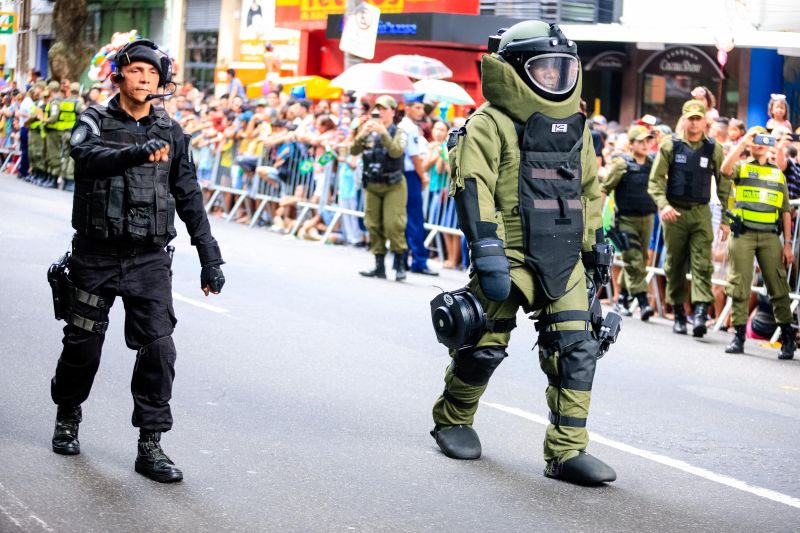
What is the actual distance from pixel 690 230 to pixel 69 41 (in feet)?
96.3

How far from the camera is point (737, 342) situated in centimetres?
1169

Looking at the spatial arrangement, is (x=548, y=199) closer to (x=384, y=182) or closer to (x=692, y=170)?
(x=692, y=170)

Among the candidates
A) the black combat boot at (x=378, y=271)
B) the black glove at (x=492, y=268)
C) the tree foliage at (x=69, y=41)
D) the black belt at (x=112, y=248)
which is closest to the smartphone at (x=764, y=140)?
the black combat boot at (x=378, y=271)

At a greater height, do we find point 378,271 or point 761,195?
point 761,195

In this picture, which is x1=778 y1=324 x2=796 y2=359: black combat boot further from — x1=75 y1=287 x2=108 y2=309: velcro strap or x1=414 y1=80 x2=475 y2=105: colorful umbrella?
x1=414 y1=80 x2=475 y2=105: colorful umbrella

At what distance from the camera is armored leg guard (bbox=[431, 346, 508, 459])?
21.8 ft

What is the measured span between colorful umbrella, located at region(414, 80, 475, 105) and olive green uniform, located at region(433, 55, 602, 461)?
14.5 m

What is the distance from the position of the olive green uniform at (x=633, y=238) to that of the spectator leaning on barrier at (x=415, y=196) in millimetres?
2666

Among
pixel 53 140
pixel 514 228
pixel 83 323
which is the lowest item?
pixel 53 140

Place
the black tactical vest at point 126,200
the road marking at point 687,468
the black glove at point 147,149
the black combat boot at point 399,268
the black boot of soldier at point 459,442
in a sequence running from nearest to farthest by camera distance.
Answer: the black glove at point 147,149, the black tactical vest at point 126,200, the road marking at point 687,468, the black boot of soldier at point 459,442, the black combat boot at point 399,268

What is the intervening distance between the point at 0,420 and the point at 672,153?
7.17 m

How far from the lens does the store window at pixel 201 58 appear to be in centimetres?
3831

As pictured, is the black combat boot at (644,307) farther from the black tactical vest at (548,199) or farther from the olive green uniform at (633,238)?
the black tactical vest at (548,199)

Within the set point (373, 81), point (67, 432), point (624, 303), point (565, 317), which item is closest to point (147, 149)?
point (67, 432)
